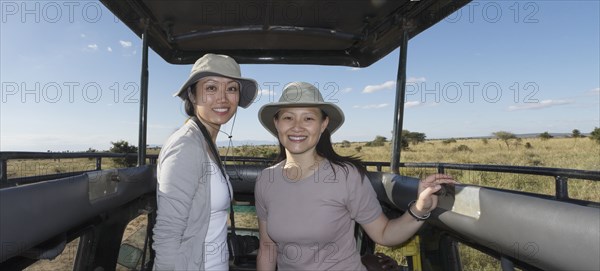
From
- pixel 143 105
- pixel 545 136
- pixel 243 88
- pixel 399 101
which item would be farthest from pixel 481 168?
pixel 545 136

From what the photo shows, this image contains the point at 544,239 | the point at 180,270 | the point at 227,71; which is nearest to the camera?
the point at 544,239

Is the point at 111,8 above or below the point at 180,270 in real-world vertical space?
above

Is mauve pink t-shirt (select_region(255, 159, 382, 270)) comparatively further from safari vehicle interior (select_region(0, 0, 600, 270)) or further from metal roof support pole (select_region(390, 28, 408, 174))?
metal roof support pole (select_region(390, 28, 408, 174))

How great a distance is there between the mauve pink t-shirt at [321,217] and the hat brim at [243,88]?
2.03ft

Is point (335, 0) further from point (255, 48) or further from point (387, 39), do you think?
point (255, 48)

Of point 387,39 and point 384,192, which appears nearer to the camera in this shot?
point 384,192

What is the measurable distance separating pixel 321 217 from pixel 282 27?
5.21 ft

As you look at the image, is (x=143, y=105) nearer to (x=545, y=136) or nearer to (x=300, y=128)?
(x=300, y=128)

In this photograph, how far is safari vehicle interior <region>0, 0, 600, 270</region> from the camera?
121 cm

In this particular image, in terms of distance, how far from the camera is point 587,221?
41.3 inches

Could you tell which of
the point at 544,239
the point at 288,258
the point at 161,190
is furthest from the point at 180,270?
the point at 544,239

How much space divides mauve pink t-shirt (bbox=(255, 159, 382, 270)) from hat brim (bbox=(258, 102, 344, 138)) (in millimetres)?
316

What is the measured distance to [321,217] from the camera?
1.84 meters

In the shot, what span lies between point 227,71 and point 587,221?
1.51 metres
